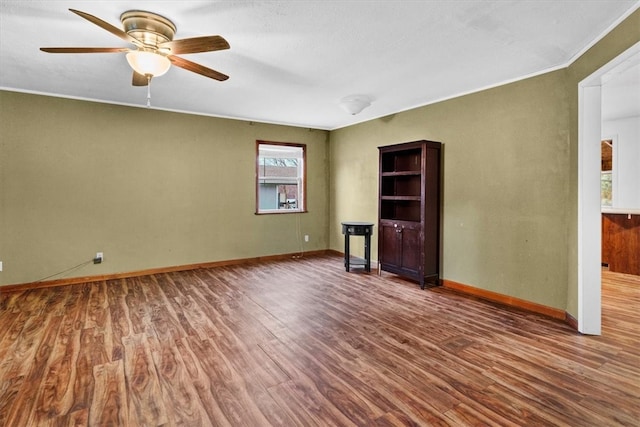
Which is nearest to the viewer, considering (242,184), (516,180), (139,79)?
(139,79)

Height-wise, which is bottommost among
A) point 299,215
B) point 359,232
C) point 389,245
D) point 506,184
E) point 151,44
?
point 389,245

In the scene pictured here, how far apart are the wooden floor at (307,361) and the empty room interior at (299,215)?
22 mm

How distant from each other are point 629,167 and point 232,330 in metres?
7.06

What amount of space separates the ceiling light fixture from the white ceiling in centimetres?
12

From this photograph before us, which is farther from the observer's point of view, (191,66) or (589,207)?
(589,207)

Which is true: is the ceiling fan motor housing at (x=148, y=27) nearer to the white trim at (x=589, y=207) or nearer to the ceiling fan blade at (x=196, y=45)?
the ceiling fan blade at (x=196, y=45)

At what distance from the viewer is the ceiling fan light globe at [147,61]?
8.36 ft

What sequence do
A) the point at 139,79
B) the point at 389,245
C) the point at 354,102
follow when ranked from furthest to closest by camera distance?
the point at 389,245 < the point at 354,102 < the point at 139,79

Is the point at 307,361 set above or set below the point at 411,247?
below

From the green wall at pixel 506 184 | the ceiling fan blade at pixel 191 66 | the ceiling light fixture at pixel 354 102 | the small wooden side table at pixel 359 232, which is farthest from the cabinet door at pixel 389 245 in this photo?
the ceiling fan blade at pixel 191 66

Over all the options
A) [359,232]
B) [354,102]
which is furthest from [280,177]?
[354,102]

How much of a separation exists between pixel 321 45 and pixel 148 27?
1.38 meters

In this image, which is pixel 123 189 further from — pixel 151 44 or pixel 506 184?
pixel 506 184

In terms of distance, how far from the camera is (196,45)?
7.95 ft
